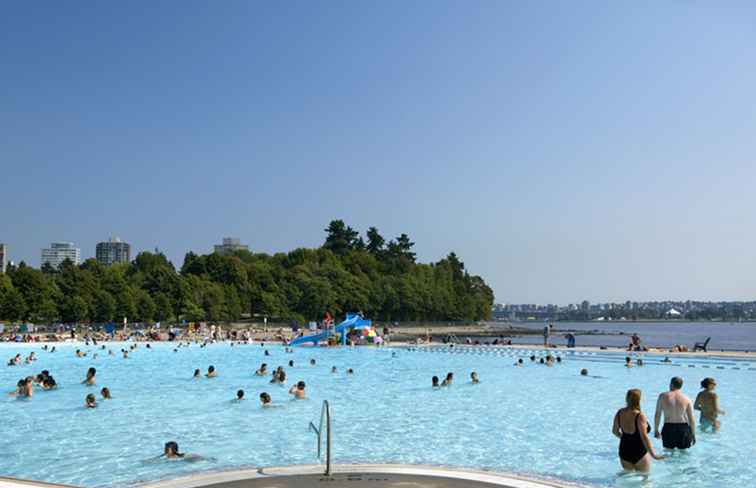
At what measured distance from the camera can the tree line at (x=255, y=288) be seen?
297ft

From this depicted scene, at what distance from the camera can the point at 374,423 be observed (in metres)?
20.7

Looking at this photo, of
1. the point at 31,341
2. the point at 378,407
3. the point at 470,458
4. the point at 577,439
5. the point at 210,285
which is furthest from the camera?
the point at 210,285

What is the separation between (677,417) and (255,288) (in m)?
109

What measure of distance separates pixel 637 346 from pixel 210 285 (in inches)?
2814

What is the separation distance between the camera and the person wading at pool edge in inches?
514

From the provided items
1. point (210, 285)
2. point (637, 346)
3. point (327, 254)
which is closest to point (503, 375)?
point (637, 346)

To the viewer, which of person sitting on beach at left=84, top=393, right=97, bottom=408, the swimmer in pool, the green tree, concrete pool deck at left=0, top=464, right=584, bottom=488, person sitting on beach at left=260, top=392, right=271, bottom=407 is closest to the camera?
concrete pool deck at left=0, top=464, right=584, bottom=488

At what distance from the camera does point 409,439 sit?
1788cm

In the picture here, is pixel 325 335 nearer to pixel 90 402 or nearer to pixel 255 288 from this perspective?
pixel 90 402

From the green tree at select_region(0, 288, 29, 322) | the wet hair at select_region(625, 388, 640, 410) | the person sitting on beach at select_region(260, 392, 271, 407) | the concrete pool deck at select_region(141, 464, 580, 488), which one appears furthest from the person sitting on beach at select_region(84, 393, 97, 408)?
the green tree at select_region(0, 288, 29, 322)

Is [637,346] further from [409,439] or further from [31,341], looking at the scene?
[31,341]

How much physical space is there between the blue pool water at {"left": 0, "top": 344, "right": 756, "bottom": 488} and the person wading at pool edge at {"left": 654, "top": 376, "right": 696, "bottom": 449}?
0.62 metres

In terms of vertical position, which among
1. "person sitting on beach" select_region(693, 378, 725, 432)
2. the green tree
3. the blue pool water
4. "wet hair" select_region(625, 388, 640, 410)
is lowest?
the blue pool water

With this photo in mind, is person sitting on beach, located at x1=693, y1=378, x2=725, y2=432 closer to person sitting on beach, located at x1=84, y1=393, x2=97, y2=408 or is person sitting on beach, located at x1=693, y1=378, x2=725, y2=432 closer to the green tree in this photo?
person sitting on beach, located at x1=84, y1=393, x2=97, y2=408
